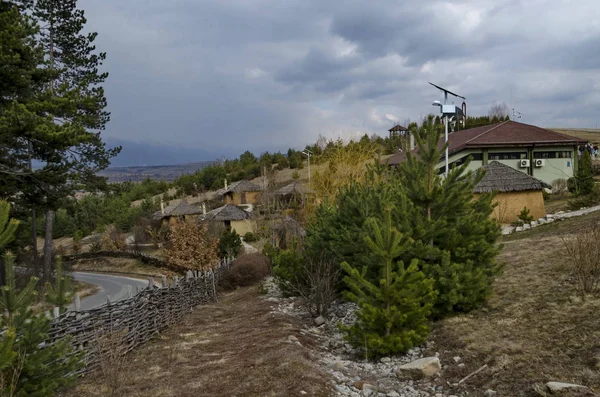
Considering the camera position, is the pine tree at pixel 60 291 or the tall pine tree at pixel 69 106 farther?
the tall pine tree at pixel 69 106

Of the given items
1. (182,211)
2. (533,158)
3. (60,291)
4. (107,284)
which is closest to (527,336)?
(60,291)

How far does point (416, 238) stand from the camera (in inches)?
352

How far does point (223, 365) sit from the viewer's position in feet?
25.4

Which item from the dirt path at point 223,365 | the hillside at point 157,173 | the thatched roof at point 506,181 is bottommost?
the dirt path at point 223,365

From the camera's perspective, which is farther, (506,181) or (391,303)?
(506,181)

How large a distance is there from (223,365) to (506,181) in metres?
18.9

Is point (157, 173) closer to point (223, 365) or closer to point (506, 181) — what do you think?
point (506, 181)

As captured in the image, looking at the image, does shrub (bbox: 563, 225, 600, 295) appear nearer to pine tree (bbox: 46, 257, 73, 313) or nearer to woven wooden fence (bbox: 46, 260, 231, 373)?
woven wooden fence (bbox: 46, 260, 231, 373)

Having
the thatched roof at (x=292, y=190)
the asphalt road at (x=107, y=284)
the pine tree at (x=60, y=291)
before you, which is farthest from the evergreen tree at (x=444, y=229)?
the thatched roof at (x=292, y=190)

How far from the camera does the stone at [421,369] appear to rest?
682 centimetres

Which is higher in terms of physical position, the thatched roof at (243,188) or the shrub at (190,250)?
the thatched roof at (243,188)

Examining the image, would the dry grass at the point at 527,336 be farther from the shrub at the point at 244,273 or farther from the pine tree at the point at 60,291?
the shrub at the point at 244,273

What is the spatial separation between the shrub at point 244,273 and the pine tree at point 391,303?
13.0 meters

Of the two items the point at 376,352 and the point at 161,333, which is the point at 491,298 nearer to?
the point at 376,352
